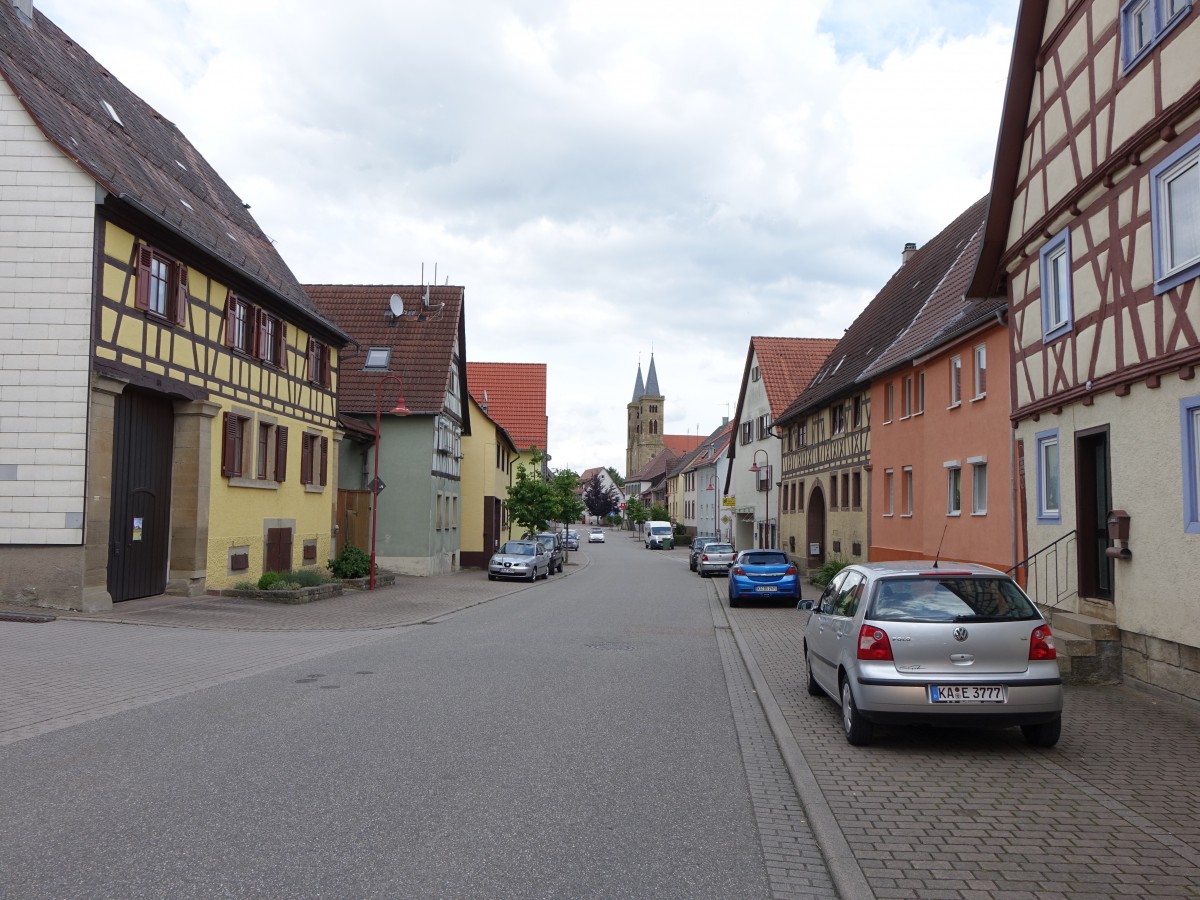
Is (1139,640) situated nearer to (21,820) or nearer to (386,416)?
(21,820)

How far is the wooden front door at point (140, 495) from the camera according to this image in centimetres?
1702

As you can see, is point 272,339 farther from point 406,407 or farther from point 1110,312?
point 1110,312

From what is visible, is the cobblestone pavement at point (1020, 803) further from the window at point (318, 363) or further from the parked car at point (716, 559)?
the parked car at point (716, 559)

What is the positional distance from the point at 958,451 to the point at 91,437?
53.0ft

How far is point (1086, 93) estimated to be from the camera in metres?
12.7

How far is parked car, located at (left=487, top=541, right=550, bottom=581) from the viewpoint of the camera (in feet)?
110

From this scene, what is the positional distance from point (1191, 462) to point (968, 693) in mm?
4075

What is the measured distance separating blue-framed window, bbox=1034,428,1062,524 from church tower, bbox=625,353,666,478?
133 m

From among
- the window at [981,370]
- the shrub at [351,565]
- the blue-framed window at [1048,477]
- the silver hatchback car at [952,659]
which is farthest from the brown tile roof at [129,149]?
the window at [981,370]


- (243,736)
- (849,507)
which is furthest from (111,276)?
(849,507)

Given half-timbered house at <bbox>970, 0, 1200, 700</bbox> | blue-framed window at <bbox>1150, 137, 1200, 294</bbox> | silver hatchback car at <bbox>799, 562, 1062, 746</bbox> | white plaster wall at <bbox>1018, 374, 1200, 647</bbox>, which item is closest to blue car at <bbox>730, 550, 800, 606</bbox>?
half-timbered house at <bbox>970, 0, 1200, 700</bbox>

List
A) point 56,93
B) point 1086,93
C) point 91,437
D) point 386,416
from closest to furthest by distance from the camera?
1. point 1086,93
2. point 91,437
3. point 56,93
4. point 386,416

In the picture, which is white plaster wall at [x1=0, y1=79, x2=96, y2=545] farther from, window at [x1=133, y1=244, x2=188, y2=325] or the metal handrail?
the metal handrail

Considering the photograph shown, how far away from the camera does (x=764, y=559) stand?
24.6 metres
